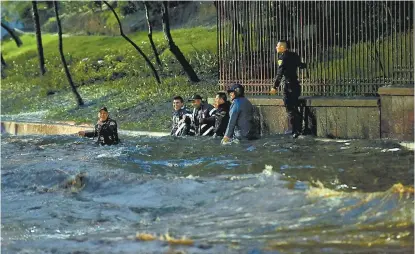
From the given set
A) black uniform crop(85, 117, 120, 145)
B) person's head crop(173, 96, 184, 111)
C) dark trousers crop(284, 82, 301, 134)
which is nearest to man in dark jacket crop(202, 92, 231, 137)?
person's head crop(173, 96, 184, 111)

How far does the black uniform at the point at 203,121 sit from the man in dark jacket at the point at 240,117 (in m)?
1.07

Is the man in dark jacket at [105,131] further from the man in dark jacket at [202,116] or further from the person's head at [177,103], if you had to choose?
the man in dark jacket at [202,116]

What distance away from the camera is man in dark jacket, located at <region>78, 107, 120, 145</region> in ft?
62.8

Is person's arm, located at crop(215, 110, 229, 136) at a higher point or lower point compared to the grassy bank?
lower

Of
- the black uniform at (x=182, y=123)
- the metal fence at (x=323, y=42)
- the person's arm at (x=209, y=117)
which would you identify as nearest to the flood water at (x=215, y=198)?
the person's arm at (x=209, y=117)

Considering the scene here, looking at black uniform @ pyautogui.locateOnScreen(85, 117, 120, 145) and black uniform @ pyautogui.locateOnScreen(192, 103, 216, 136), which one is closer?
black uniform @ pyautogui.locateOnScreen(85, 117, 120, 145)

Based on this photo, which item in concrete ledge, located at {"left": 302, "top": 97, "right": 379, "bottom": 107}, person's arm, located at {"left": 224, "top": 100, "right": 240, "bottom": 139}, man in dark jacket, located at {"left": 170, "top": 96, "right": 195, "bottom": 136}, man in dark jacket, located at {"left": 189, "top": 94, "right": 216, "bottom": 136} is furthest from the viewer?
man in dark jacket, located at {"left": 170, "top": 96, "right": 195, "bottom": 136}

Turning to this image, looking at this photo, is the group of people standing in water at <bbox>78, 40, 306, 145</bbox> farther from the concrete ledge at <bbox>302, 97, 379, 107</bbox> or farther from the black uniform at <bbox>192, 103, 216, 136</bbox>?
the concrete ledge at <bbox>302, 97, 379, 107</bbox>

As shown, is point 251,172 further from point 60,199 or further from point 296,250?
point 296,250

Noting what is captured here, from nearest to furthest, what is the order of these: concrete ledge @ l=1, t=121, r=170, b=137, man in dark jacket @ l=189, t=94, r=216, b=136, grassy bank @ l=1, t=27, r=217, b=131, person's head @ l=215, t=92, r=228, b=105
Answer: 1. person's head @ l=215, t=92, r=228, b=105
2. man in dark jacket @ l=189, t=94, r=216, b=136
3. concrete ledge @ l=1, t=121, r=170, b=137
4. grassy bank @ l=1, t=27, r=217, b=131

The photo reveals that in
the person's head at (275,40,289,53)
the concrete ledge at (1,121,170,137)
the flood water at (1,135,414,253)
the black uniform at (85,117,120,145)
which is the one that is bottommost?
the flood water at (1,135,414,253)

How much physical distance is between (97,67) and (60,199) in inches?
902

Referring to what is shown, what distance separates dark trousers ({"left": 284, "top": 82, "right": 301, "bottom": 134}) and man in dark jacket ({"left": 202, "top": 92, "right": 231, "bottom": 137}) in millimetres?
1271

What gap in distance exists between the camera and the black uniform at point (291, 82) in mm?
19328
